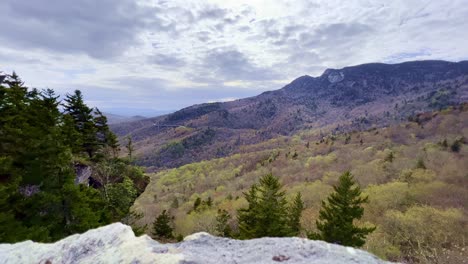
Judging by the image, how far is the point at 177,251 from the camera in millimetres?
5551

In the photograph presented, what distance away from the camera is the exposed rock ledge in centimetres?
538

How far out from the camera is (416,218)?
3019 centimetres

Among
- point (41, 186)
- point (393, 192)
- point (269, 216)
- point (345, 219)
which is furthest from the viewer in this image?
point (393, 192)

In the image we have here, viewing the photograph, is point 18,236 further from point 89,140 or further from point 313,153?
point 313,153

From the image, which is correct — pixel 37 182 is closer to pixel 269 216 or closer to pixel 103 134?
pixel 269 216

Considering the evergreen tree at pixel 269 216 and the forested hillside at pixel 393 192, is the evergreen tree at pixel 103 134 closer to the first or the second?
the forested hillside at pixel 393 192

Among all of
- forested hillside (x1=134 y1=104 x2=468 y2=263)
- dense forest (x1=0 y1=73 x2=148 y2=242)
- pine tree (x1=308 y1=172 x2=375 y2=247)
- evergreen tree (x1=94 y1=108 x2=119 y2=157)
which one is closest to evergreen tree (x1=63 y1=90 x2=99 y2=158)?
evergreen tree (x1=94 y1=108 x2=119 y2=157)

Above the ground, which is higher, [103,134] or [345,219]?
[103,134]

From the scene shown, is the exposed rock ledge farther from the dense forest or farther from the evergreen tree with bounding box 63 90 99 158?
the evergreen tree with bounding box 63 90 99 158

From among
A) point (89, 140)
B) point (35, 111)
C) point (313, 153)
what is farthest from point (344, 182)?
point (313, 153)

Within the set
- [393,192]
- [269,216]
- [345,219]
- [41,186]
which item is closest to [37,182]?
[41,186]

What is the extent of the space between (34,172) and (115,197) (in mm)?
10977

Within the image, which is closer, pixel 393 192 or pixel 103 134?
pixel 103 134

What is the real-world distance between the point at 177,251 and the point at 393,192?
142 feet
